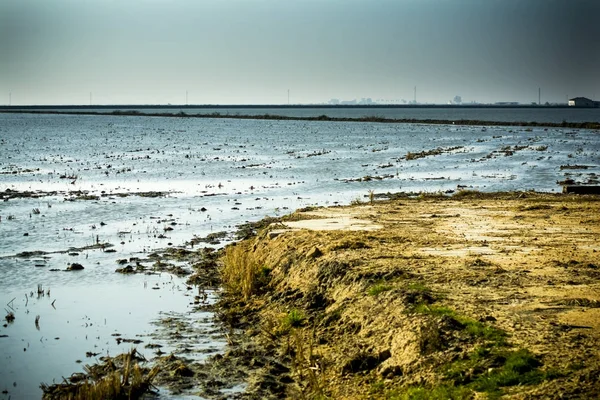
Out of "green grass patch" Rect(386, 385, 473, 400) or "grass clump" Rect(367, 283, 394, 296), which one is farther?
"grass clump" Rect(367, 283, 394, 296)

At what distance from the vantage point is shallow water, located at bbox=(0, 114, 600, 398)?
14.9m

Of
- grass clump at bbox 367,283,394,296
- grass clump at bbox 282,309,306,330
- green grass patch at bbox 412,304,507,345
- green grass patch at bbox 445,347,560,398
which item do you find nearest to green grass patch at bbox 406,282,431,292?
grass clump at bbox 367,283,394,296

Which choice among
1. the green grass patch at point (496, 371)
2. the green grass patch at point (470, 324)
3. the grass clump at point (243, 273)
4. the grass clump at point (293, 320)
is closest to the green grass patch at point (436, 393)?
the green grass patch at point (496, 371)

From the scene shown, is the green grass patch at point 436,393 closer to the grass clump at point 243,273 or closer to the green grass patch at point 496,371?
the green grass patch at point 496,371

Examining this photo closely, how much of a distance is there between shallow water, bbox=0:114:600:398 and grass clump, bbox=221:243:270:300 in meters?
1.12

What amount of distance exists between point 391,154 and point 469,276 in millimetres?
53217

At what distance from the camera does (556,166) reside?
166 ft

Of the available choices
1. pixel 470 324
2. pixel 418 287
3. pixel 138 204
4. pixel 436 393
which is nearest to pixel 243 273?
pixel 418 287

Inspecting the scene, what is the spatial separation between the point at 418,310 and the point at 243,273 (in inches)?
232

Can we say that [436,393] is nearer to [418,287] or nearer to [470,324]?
[470,324]

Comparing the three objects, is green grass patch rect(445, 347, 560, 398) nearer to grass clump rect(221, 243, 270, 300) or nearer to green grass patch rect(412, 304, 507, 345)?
green grass patch rect(412, 304, 507, 345)

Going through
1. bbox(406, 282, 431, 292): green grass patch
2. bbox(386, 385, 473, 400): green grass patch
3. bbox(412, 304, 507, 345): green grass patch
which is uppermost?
bbox(406, 282, 431, 292): green grass patch

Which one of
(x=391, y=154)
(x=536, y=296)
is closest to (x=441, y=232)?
(x=536, y=296)

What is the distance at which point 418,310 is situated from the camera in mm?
12359
